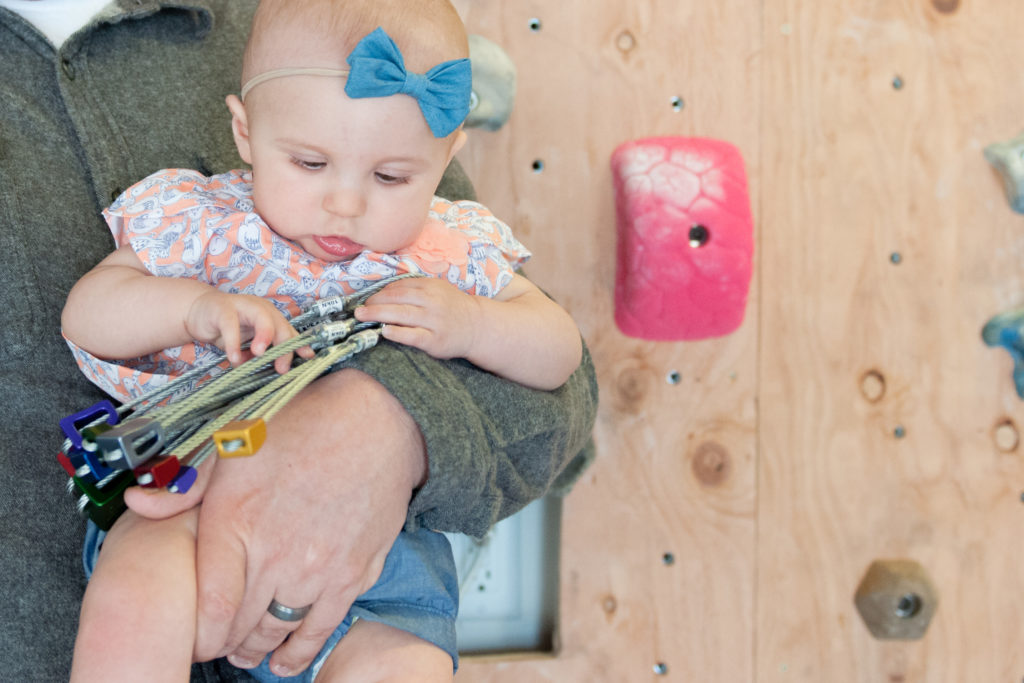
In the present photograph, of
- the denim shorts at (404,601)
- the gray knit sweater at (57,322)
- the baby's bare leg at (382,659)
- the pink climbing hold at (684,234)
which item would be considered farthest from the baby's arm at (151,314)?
the pink climbing hold at (684,234)

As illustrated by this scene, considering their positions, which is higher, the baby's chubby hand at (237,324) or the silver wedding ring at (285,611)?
the baby's chubby hand at (237,324)

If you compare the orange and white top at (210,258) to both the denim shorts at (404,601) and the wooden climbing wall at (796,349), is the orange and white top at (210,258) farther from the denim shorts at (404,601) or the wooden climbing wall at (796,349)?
the wooden climbing wall at (796,349)

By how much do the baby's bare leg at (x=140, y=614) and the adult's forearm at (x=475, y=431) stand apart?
237 millimetres

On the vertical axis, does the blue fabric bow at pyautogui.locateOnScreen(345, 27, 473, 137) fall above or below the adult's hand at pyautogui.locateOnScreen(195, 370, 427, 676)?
above

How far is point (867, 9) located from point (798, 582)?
98 centimetres

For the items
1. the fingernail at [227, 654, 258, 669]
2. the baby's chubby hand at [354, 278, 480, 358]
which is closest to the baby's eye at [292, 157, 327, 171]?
the baby's chubby hand at [354, 278, 480, 358]

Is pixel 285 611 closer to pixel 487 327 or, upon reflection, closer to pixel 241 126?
pixel 487 327

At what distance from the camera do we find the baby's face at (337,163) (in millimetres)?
920

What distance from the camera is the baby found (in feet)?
2.90

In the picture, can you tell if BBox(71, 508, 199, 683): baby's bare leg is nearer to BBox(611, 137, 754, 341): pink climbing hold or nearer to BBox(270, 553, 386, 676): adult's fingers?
BBox(270, 553, 386, 676): adult's fingers

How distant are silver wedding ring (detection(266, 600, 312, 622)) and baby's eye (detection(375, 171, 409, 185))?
0.43 metres

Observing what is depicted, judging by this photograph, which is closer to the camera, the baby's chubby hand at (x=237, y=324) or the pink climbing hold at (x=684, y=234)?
the baby's chubby hand at (x=237, y=324)

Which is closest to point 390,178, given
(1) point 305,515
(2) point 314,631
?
(1) point 305,515

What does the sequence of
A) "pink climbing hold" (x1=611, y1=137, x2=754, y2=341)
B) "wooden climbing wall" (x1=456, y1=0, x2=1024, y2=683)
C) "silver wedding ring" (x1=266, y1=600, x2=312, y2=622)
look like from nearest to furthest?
"silver wedding ring" (x1=266, y1=600, x2=312, y2=622)
"pink climbing hold" (x1=611, y1=137, x2=754, y2=341)
"wooden climbing wall" (x1=456, y1=0, x2=1024, y2=683)
